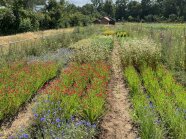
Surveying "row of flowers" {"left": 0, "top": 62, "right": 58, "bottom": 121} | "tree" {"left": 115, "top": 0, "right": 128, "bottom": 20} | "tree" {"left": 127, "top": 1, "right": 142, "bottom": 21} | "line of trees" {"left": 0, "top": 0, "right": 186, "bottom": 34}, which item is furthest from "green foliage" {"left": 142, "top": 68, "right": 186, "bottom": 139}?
"tree" {"left": 115, "top": 0, "right": 128, "bottom": 20}

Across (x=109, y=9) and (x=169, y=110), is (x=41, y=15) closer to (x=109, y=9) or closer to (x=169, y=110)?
(x=169, y=110)

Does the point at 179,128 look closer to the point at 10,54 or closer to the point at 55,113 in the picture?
the point at 55,113

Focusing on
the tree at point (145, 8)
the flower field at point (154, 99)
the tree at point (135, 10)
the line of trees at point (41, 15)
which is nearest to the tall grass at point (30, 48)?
the flower field at point (154, 99)

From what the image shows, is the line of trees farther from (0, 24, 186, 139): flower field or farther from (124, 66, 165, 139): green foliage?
(124, 66, 165, 139): green foliage

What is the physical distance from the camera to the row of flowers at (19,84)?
17.9 feet

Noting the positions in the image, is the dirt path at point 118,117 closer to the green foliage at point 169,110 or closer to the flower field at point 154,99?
the flower field at point 154,99

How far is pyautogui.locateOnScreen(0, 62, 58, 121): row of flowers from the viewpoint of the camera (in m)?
5.44

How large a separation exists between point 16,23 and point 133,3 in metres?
73.5

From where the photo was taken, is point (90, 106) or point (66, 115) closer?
point (66, 115)

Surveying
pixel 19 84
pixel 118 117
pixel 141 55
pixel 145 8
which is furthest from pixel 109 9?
pixel 118 117

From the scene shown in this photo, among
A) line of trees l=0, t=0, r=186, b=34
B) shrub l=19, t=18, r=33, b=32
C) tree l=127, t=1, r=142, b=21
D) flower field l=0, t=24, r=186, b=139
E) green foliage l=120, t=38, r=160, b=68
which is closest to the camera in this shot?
flower field l=0, t=24, r=186, b=139

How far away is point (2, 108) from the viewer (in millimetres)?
5223

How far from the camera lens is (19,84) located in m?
6.64

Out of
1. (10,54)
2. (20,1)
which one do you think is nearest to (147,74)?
(10,54)
